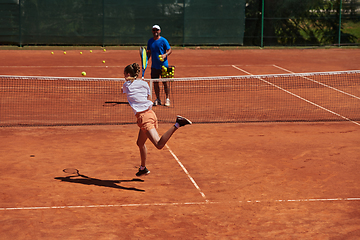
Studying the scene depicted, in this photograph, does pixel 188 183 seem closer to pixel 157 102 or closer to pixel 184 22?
pixel 157 102

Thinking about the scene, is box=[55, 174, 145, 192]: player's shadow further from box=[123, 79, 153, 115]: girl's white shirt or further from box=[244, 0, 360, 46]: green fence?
box=[244, 0, 360, 46]: green fence

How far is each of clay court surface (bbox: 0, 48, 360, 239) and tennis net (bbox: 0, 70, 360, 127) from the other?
2.73ft

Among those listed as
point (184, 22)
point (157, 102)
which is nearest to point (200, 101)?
point (157, 102)

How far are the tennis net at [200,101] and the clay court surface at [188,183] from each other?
32.8 inches

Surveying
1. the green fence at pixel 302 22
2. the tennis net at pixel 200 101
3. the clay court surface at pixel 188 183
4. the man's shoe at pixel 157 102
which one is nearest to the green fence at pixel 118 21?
the green fence at pixel 302 22

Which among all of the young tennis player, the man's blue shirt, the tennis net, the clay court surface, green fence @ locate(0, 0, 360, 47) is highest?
green fence @ locate(0, 0, 360, 47)

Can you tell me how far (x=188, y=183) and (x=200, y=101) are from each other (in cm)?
639

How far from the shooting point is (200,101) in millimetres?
13078

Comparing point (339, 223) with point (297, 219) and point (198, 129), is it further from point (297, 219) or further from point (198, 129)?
point (198, 129)

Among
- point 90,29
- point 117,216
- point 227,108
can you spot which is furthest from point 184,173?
point 90,29

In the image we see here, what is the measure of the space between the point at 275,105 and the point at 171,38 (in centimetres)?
1252

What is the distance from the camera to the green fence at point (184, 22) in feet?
74.9

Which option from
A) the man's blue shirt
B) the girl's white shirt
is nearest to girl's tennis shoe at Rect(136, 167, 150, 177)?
the girl's white shirt

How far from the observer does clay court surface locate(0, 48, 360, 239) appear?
5.40m
